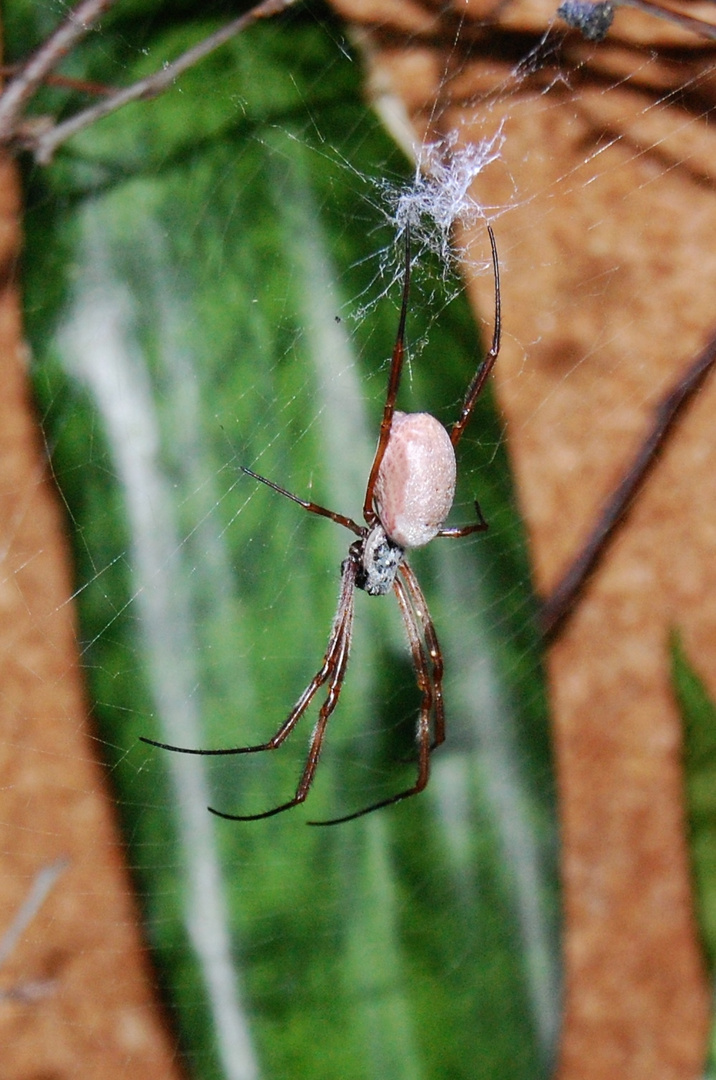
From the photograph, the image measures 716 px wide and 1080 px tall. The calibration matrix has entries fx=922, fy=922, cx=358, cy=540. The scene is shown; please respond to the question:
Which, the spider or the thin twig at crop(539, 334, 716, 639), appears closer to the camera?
the spider

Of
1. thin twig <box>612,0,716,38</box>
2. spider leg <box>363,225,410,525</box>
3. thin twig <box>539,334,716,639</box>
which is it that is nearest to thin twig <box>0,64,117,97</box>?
spider leg <box>363,225,410,525</box>

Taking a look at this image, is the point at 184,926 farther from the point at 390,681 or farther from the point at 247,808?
the point at 390,681

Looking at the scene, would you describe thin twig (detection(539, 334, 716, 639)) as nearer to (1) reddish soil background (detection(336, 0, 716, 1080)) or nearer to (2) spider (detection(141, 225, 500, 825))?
(2) spider (detection(141, 225, 500, 825))

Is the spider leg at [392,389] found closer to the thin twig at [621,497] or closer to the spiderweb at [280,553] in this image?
the spiderweb at [280,553]

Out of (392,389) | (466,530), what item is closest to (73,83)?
(392,389)

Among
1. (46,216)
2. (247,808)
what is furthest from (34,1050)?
(46,216)

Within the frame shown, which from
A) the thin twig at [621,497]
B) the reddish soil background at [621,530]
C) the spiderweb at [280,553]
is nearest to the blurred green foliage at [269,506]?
the spiderweb at [280,553]

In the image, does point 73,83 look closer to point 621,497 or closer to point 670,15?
point 670,15
